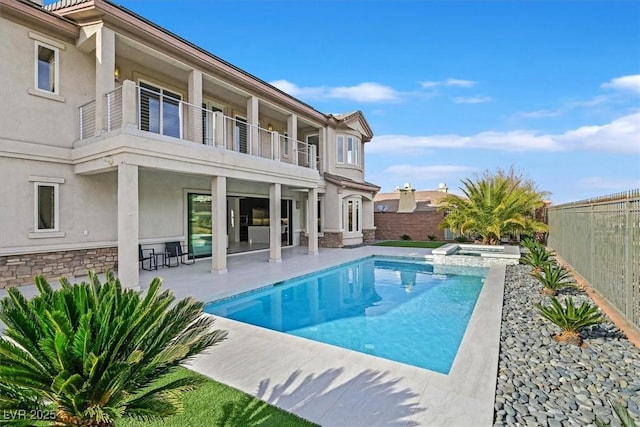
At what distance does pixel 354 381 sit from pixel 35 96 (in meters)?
13.4

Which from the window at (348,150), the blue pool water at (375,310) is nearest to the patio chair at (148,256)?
the blue pool water at (375,310)

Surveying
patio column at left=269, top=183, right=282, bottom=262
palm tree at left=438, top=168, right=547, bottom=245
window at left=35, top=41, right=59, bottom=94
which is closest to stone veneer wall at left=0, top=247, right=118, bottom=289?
window at left=35, top=41, right=59, bottom=94

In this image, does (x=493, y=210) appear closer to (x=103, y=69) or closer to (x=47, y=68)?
(x=103, y=69)

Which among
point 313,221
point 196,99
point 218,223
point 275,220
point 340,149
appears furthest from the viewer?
point 340,149

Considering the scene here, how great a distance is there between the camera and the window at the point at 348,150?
84.6 ft

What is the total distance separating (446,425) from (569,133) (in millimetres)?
34348

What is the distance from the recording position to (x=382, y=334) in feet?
27.5

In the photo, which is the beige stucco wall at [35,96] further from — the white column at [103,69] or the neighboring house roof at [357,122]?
the neighboring house roof at [357,122]

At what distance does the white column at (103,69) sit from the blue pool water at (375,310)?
24.7 feet

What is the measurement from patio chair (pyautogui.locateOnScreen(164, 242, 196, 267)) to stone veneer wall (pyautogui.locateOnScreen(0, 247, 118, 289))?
6.96 feet

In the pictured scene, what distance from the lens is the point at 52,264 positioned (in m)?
11.7

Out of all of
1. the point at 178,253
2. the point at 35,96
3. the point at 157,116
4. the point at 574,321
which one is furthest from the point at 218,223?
the point at 574,321

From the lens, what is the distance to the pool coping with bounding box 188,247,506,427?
4285mm

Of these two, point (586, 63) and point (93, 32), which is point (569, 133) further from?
point (93, 32)
